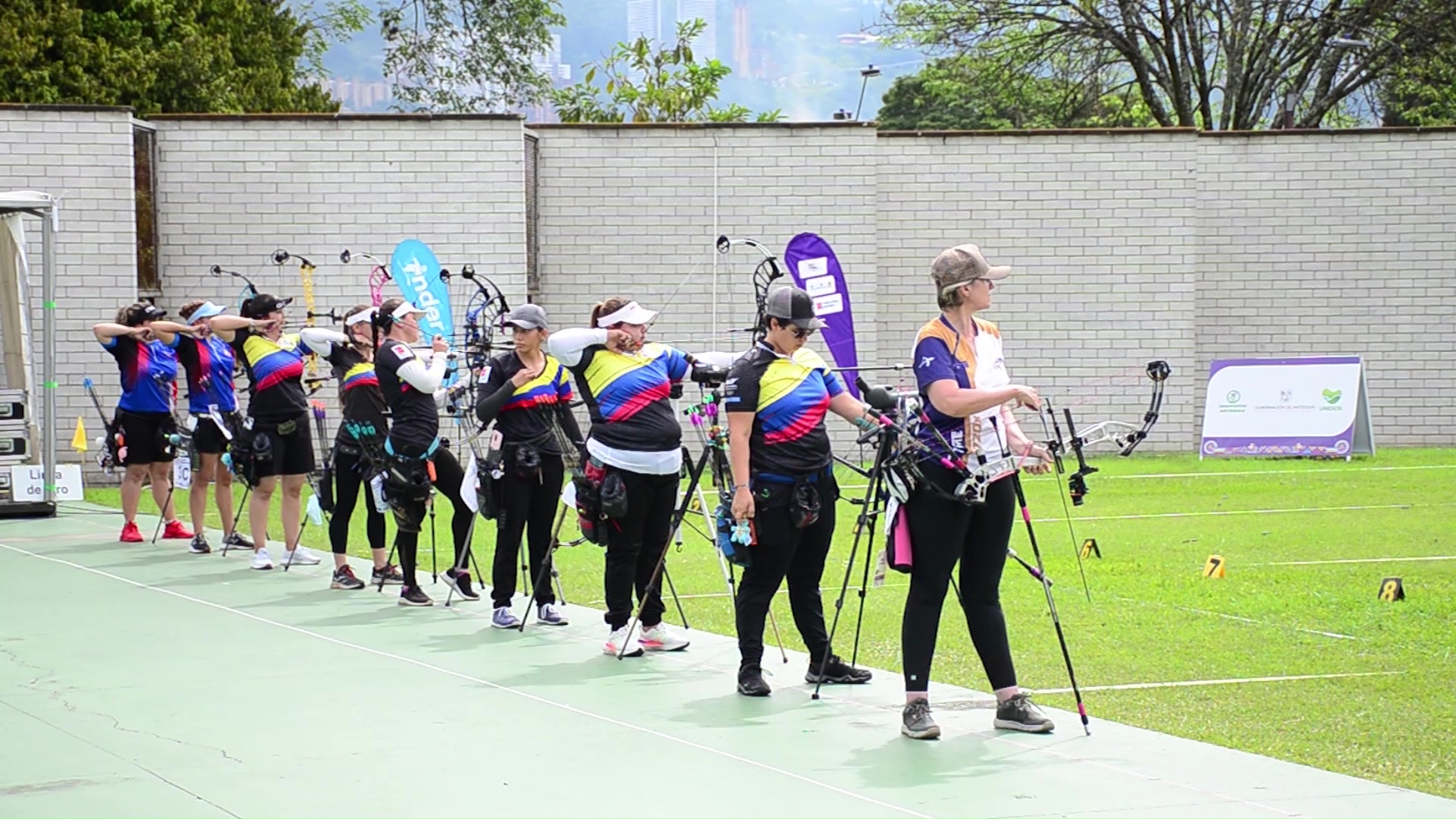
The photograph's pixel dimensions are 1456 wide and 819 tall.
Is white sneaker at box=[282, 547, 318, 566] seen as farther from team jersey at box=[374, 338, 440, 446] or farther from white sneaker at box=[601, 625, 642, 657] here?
white sneaker at box=[601, 625, 642, 657]

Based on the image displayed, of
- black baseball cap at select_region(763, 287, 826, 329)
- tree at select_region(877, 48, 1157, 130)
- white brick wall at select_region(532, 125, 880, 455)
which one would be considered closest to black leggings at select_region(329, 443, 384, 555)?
black baseball cap at select_region(763, 287, 826, 329)

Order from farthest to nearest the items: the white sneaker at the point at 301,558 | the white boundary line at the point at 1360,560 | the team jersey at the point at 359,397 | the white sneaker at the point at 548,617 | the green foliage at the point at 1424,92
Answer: the green foliage at the point at 1424,92 → the white sneaker at the point at 301,558 → the white boundary line at the point at 1360,560 → the team jersey at the point at 359,397 → the white sneaker at the point at 548,617

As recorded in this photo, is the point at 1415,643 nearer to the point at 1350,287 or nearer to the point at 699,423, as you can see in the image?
the point at 699,423

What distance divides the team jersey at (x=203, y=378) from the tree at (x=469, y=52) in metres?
29.8

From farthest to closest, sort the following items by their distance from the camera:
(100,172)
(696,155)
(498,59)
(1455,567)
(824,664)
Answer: (498,59) → (696,155) → (100,172) → (1455,567) → (824,664)

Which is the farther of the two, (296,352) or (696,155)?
(696,155)

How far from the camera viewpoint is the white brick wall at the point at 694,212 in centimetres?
1934

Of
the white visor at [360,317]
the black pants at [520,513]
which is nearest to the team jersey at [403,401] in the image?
the white visor at [360,317]

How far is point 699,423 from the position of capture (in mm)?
8383

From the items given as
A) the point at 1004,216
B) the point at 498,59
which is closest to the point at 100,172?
the point at 1004,216

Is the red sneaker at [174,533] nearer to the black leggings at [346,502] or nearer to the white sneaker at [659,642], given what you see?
the black leggings at [346,502]

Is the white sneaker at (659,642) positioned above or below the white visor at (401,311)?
below

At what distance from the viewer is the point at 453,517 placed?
1012cm

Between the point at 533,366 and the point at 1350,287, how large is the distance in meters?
14.9
